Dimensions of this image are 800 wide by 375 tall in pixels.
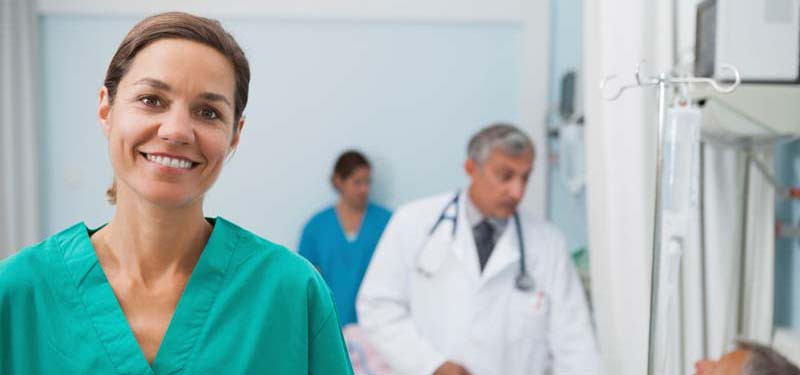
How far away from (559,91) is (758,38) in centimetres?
177

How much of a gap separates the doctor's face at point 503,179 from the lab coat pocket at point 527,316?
0.21 metres

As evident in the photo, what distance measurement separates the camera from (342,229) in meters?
3.13

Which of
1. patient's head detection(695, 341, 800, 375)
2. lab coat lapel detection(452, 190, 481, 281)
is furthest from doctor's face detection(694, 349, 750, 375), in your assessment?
lab coat lapel detection(452, 190, 481, 281)

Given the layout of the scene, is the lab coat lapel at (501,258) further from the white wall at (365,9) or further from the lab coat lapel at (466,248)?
the white wall at (365,9)

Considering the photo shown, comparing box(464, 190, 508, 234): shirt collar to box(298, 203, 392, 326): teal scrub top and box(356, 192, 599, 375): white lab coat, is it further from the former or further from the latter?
box(298, 203, 392, 326): teal scrub top

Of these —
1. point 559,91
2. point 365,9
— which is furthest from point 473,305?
point 365,9

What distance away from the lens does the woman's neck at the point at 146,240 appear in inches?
34.8

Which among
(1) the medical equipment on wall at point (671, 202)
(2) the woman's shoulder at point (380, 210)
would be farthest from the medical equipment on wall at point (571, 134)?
(1) the medical equipment on wall at point (671, 202)

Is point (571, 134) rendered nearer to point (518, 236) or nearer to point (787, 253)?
point (518, 236)

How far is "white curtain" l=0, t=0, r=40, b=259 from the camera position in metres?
3.09

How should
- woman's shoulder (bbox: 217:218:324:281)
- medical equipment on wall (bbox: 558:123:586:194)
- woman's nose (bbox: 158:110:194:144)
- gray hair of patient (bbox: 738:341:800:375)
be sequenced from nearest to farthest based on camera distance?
woman's nose (bbox: 158:110:194:144)
woman's shoulder (bbox: 217:218:324:281)
gray hair of patient (bbox: 738:341:800:375)
medical equipment on wall (bbox: 558:123:586:194)

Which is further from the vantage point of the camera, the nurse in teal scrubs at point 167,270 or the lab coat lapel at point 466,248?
the lab coat lapel at point 466,248

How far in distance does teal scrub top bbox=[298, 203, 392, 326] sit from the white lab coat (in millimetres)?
1039

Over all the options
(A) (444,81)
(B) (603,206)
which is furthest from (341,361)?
(A) (444,81)
